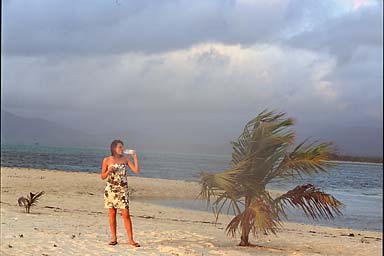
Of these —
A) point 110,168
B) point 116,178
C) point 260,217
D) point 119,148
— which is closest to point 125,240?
point 116,178

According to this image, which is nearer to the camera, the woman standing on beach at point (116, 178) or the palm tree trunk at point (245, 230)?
the woman standing on beach at point (116, 178)

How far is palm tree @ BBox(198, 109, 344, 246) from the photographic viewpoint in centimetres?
922

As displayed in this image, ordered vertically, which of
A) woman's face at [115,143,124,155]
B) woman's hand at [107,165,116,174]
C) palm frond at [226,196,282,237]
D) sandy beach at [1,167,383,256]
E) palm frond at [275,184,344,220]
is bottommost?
sandy beach at [1,167,383,256]

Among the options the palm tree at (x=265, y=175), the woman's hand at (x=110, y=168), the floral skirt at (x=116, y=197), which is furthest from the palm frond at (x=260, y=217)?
the woman's hand at (x=110, y=168)

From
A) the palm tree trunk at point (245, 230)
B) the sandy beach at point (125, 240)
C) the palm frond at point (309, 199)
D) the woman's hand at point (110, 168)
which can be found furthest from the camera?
the palm tree trunk at point (245, 230)

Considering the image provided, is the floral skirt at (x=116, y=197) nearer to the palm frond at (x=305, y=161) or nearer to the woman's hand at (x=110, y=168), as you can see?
the woman's hand at (x=110, y=168)

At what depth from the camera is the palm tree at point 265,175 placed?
9.22m

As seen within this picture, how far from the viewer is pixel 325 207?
30.0ft

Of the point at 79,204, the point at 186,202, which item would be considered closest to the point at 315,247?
the point at 79,204

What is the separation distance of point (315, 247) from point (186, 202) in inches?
569

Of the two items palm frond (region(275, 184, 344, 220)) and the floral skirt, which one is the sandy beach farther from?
palm frond (region(275, 184, 344, 220))

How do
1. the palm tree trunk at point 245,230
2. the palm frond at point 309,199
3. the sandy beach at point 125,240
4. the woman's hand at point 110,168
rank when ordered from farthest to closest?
the palm tree trunk at point 245,230, the palm frond at point 309,199, the woman's hand at point 110,168, the sandy beach at point 125,240

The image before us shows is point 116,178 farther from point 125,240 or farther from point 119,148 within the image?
point 125,240

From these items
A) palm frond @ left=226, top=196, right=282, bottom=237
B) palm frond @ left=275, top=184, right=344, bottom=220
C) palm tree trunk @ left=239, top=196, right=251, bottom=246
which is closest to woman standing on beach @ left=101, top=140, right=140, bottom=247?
palm frond @ left=226, top=196, right=282, bottom=237
